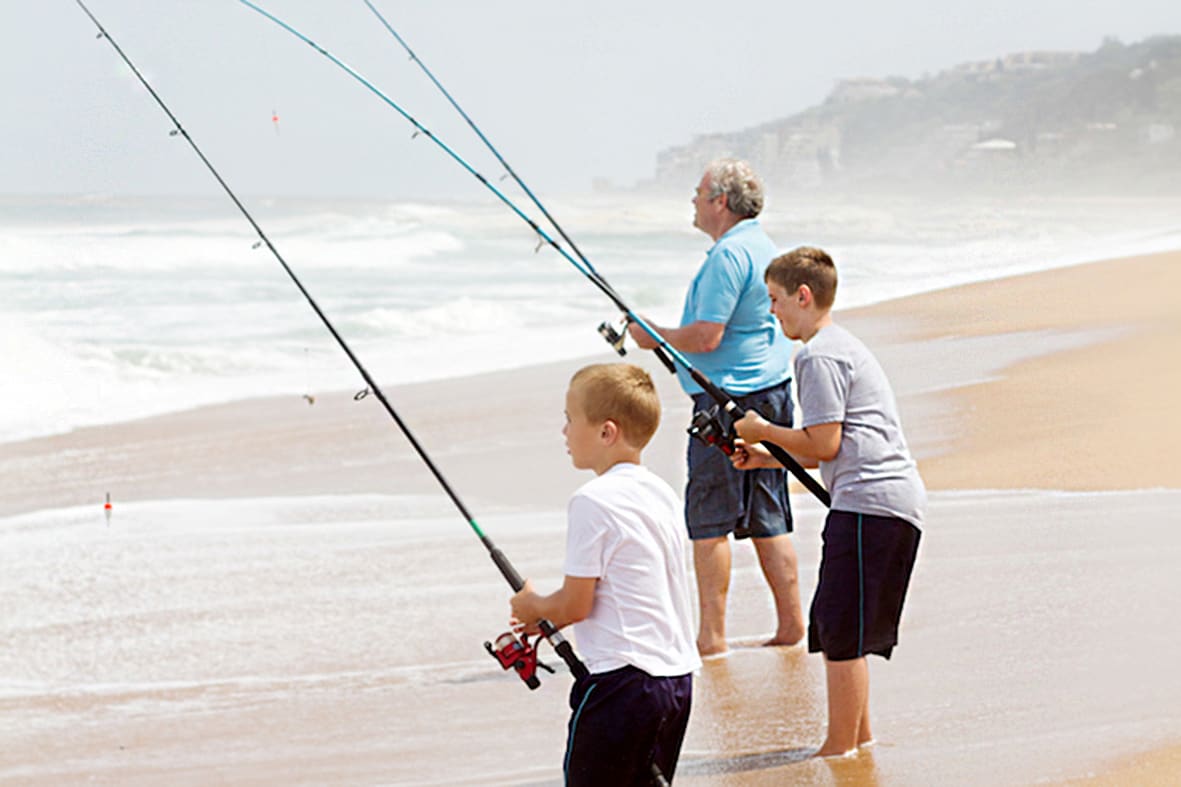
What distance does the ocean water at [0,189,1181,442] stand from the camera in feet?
38.3

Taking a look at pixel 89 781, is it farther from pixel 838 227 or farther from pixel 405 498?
pixel 838 227

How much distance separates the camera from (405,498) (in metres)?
6.33

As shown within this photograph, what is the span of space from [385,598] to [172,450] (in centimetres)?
353

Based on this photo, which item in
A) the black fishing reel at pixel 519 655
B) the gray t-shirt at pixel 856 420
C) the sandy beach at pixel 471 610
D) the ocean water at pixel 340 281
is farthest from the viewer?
the ocean water at pixel 340 281

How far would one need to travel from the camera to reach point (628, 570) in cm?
237

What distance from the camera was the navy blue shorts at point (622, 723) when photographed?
7.79 feet

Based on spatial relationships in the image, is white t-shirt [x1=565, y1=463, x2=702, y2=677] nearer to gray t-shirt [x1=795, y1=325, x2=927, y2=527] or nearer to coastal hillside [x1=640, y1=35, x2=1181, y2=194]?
gray t-shirt [x1=795, y1=325, x2=927, y2=527]

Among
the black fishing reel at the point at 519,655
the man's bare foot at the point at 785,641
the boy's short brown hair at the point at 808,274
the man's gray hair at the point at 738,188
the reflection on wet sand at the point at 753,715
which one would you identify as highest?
the man's gray hair at the point at 738,188

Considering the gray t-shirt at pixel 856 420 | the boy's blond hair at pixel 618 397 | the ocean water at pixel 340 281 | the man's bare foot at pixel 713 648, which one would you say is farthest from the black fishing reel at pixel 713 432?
the ocean water at pixel 340 281

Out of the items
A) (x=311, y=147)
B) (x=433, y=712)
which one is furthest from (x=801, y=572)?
→ (x=311, y=147)

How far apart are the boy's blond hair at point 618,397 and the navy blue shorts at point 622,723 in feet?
1.18

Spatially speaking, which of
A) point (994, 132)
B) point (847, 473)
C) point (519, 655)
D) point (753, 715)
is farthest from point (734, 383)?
point (994, 132)

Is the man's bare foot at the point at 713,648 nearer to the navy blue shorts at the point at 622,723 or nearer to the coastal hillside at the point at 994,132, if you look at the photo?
the navy blue shorts at the point at 622,723

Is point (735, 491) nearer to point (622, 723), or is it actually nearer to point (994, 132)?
point (622, 723)
